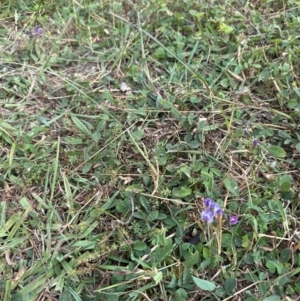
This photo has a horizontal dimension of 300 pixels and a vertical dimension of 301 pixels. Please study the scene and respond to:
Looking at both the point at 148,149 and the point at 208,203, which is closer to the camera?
the point at 208,203

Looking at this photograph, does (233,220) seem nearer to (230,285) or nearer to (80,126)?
(230,285)

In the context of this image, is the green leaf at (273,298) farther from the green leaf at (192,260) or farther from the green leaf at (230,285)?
the green leaf at (192,260)

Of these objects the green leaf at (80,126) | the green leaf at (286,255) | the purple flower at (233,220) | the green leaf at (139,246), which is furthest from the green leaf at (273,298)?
the green leaf at (80,126)

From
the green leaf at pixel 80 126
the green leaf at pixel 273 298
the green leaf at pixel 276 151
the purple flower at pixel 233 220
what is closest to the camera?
the green leaf at pixel 273 298

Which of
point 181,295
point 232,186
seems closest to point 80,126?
point 232,186

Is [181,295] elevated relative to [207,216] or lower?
lower

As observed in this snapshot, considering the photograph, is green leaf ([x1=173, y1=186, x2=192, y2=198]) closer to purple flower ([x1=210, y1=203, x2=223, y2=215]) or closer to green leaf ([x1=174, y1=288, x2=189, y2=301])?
purple flower ([x1=210, y1=203, x2=223, y2=215])

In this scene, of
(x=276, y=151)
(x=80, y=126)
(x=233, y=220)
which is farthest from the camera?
(x=80, y=126)

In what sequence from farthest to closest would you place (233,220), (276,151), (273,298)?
(276,151)
(233,220)
(273,298)
